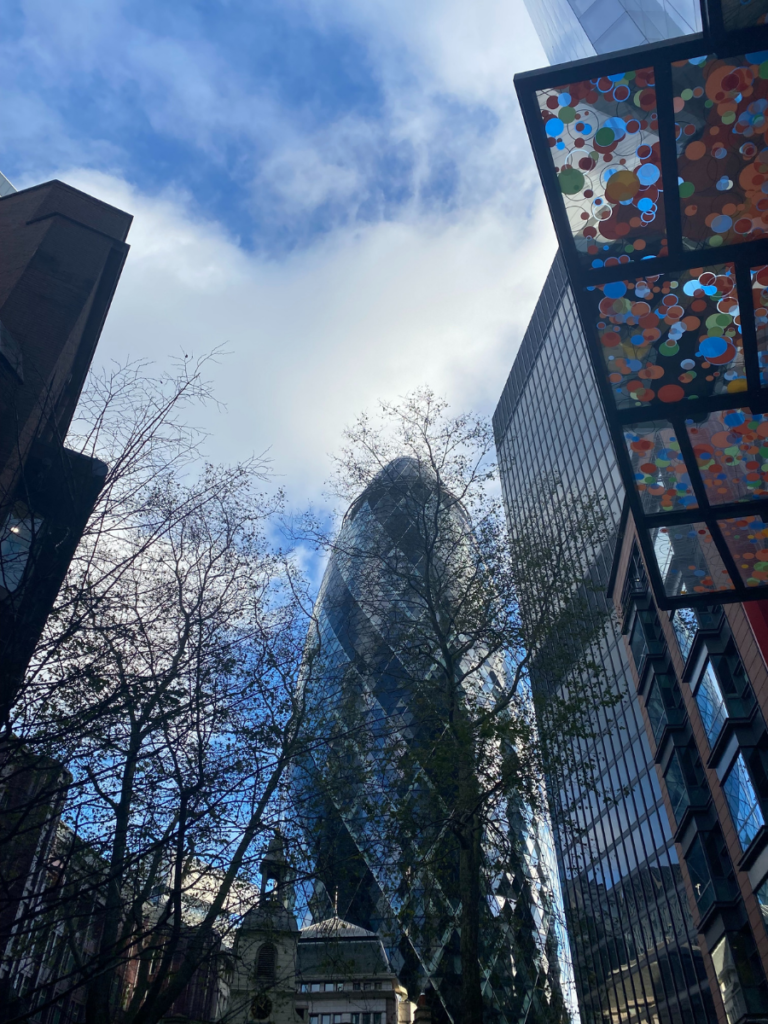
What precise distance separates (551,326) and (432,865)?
58637mm

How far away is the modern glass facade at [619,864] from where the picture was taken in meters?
32.9

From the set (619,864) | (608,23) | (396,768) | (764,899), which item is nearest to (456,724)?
(396,768)

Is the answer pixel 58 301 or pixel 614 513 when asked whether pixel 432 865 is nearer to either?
pixel 58 301

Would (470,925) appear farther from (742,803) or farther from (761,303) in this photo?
(742,803)

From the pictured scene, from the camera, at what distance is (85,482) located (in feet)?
23.2

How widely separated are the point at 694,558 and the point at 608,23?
22.0 meters

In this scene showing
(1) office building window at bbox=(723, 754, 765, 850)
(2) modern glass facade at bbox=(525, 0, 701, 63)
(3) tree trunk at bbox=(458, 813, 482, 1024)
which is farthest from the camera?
(1) office building window at bbox=(723, 754, 765, 850)

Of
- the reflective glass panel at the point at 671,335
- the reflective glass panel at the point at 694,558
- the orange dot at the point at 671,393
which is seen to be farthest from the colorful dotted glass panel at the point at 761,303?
the reflective glass panel at the point at 694,558

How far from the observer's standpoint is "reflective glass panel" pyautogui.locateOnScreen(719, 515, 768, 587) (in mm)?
7230

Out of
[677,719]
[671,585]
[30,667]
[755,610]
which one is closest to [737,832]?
[677,719]

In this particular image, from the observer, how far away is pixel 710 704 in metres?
27.5

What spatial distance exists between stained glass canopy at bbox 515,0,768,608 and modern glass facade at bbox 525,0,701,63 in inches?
427

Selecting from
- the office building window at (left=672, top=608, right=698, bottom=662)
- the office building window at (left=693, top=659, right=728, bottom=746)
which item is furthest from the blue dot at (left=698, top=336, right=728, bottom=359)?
the office building window at (left=672, top=608, right=698, bottom=662)

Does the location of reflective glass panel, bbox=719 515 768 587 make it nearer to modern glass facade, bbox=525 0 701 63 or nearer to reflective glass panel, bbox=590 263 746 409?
reflective glass panel, bbox=590 263 746 409
